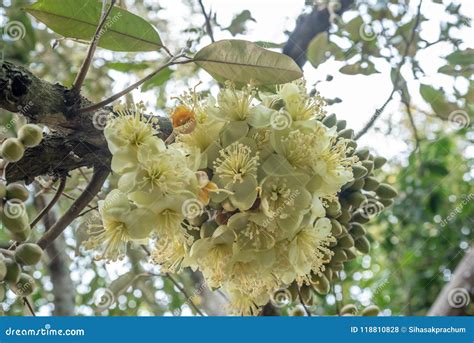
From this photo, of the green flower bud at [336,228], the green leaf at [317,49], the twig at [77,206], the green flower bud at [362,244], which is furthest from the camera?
the green leaf at [317,49]

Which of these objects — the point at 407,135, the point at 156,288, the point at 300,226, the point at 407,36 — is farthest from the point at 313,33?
the point at 156,288

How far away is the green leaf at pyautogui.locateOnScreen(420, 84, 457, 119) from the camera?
5.65ft

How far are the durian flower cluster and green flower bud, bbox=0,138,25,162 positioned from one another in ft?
0.49

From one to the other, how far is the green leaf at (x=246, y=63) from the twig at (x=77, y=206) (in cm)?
28

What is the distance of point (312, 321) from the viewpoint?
1471mm

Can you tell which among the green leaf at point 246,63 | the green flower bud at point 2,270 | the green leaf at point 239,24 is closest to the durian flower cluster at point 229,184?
the green leaf at point 246,63

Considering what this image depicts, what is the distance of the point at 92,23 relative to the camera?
116cm

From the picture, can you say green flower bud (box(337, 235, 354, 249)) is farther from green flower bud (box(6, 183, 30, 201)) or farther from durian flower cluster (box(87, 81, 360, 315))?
green flower bud (box(6, 183, 30, 201))

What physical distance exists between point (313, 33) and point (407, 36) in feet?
0.93

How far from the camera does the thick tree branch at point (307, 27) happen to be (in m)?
1.85

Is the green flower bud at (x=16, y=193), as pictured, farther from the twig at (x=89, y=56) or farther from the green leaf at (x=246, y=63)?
the green leaf at (x=246, y=63)

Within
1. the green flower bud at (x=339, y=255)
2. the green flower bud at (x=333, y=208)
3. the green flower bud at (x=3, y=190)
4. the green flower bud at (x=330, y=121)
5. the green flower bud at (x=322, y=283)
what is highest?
the green flower bud at (x=330, y=121)

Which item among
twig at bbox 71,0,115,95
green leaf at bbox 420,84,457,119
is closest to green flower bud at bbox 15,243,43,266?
twig at bbox 71,0,115,95

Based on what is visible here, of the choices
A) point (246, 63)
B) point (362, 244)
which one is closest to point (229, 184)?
point (246, 63)
